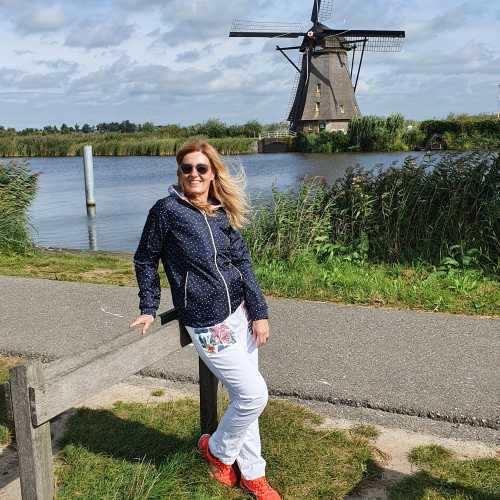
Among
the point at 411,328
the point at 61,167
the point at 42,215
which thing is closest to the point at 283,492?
the point at 411,328

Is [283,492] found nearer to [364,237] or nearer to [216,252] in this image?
[216,252]

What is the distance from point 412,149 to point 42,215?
3470 cm

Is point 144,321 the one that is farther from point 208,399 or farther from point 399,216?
point 399,216

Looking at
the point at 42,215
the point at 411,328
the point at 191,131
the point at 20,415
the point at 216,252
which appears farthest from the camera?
the point at 191,131

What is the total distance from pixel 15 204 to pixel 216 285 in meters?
9.55

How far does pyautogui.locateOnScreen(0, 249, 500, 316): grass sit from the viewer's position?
270 inches

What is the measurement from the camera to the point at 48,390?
242 cm

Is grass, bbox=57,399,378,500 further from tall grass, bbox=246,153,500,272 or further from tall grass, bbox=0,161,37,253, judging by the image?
tall grass, bbox=0,161,37,253

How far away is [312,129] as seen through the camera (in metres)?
54.8

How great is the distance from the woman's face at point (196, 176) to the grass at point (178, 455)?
142 centimetres

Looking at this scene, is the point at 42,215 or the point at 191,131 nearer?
the point at 42,215

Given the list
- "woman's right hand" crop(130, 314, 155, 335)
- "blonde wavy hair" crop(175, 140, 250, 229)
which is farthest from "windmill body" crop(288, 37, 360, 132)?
"woman's right hand" crop(130, 314, 155, 335)

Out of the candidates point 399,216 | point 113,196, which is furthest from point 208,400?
point 113,196

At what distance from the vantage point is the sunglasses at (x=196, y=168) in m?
3.13
